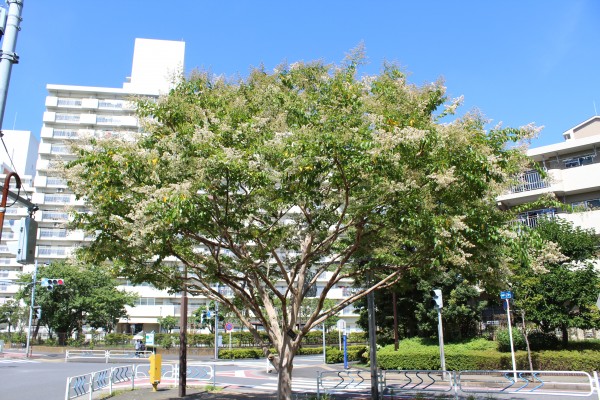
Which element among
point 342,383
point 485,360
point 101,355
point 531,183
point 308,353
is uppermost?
point 531,183

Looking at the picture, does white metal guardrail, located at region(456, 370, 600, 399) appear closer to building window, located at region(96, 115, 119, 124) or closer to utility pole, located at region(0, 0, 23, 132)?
utility pole, located at region(0, 0, 23, 132)

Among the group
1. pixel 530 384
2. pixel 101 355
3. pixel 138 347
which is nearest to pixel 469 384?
pixel 530 384

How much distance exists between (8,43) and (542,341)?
26525mm

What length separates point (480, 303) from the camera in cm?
2755

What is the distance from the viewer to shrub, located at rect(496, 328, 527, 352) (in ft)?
81.5

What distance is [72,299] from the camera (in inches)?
1939

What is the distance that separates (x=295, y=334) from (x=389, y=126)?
6.18m

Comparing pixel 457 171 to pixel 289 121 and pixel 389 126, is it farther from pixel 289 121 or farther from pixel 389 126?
pixel 289 121

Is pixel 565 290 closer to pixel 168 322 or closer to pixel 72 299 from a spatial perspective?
pixel 72 299

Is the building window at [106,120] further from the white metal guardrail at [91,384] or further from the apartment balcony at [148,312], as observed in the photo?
the white metal guardrail at [91,384]

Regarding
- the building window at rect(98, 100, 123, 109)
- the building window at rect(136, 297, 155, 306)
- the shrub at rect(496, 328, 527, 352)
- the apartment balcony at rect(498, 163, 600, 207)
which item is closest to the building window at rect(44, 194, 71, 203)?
the building window at rect(98, 100, 123, 109)

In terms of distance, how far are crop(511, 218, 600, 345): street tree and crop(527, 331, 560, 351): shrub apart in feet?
2.80

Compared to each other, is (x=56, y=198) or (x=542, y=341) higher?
(x=56, y=198)

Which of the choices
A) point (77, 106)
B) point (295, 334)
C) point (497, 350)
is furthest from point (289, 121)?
point (77, 106)
